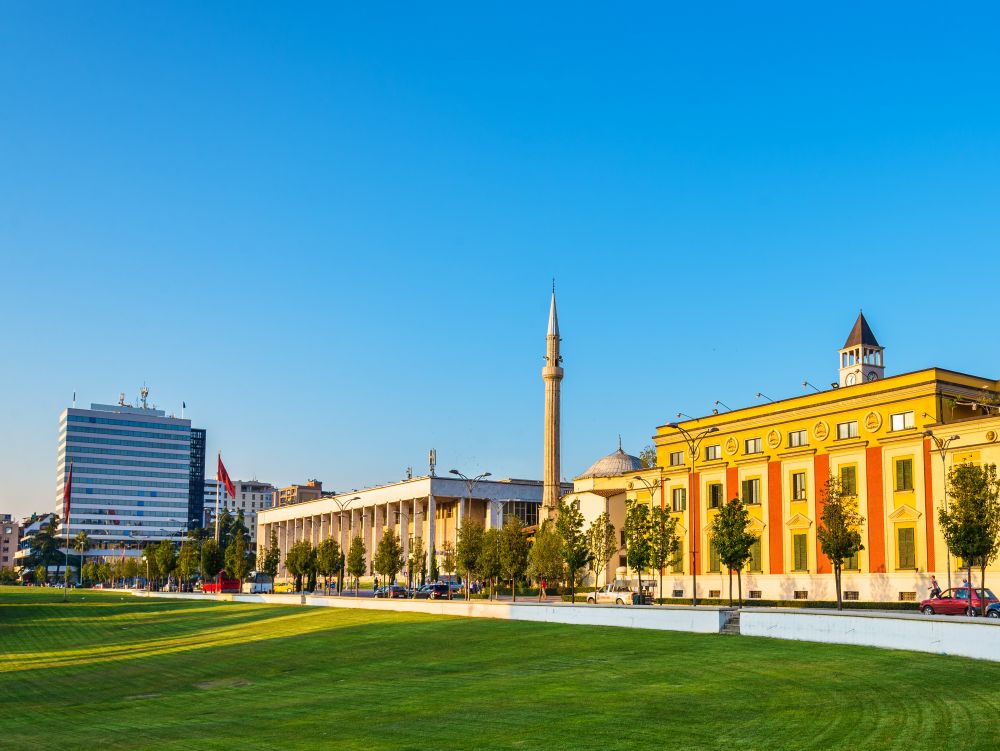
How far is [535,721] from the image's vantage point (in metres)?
24.6

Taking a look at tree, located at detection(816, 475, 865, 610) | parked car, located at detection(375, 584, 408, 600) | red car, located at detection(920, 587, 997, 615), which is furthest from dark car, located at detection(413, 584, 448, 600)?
red car, located at detection(920, 587, 997, 615)

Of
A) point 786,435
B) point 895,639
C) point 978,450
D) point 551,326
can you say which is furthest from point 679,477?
point 895,639

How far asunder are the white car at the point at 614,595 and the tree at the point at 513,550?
6290 mm

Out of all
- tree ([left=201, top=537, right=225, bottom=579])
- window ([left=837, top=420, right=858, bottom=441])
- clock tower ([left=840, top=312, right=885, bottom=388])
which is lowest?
tree ([left=201, top=537, right=225, bottom=579])

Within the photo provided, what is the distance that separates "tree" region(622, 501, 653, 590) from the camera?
251ft

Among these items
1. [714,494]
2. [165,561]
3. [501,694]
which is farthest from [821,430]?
[165,561]

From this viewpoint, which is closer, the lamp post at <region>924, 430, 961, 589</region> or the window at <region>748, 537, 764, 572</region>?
the lamp post at <region>924, 430, 961, 589</region>

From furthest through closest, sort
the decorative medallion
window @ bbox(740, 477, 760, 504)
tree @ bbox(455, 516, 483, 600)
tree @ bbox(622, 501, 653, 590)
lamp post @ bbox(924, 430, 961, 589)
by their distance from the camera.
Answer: tree @ bbox(455, 516, 483, 600), window @ bbox(740, 477, 760, 504), tree @ bbox(622, 501, 653, 590), the decorative medallion, lamp post @ bbox(924, 430, 961, 589)

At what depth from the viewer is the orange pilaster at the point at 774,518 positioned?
2997 inches

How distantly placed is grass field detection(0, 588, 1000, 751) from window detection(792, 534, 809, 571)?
3074 centimetres

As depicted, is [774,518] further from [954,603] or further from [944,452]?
[954,603]

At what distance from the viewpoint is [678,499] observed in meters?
86.6

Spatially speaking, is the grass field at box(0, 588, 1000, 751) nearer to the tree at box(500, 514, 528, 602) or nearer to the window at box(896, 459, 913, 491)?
the tree at box(500, 514, 528, 602)

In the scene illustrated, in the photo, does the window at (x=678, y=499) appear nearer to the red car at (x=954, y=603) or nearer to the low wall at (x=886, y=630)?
the red car at (x=954, y=603)
